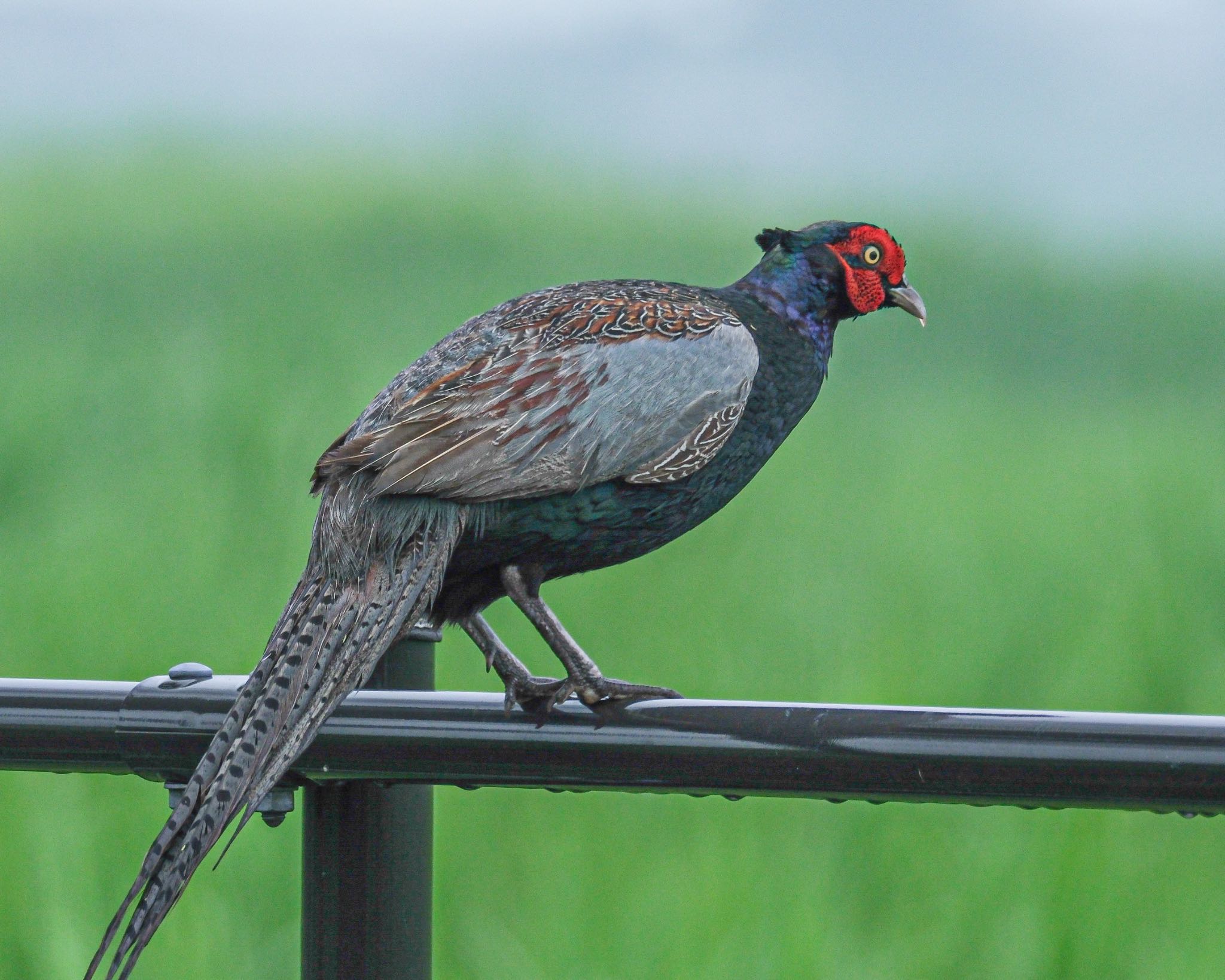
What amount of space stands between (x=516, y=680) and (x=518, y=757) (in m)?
0.44

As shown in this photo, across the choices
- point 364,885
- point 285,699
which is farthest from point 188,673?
point 364,885

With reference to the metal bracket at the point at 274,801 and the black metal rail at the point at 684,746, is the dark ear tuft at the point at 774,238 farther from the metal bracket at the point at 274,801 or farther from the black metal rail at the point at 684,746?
the metal bracket at the point at 274,801

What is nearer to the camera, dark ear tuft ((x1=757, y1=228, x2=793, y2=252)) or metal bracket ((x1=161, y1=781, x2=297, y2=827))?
metal bracket ((x1=161, y1=781, x2=297, y2=827))

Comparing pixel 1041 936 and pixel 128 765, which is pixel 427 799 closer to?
pixel 128 765

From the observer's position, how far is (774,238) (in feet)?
8.30

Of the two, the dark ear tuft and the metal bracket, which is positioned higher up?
the dark ear tuft

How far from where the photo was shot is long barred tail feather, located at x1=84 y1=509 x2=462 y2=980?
1415 mm

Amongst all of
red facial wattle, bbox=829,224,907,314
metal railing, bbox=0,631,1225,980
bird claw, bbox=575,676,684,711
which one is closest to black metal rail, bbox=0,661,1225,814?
metal railing, bbox=0,631,1225,980

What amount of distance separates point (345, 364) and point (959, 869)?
3403mm

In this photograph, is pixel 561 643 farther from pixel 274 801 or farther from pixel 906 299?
pixel 906 299

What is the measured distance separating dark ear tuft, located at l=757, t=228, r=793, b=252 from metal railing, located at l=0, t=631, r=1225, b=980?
3.68 feet

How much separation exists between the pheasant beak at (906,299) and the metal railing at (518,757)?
1.15 metres

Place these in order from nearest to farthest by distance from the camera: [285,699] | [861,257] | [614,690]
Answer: [285,699]
[614,690]
[861,257]

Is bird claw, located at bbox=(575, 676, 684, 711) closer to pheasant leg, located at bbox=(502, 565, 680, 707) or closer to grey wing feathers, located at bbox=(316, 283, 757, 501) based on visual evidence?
pheasant leg, located at bbox=(502, 565, 680, 707)
